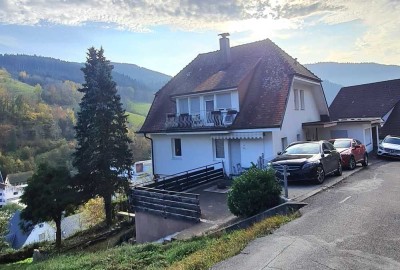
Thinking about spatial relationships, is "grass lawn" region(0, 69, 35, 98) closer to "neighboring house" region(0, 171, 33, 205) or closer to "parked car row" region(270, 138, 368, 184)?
"neighboring house" region(0, 171, 33, 205)

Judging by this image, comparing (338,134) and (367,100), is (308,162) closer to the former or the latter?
(338,134)

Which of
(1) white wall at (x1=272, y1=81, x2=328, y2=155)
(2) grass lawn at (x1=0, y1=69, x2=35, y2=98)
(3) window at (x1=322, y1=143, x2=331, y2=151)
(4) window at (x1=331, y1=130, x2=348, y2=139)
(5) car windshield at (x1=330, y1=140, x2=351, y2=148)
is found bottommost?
(5) car windshield at (x1=330, y1=140, x2=351, y2=148)

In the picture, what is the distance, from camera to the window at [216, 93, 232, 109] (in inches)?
878

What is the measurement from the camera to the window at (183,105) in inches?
980

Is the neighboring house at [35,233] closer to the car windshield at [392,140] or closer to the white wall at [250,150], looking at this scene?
the white wall at [250,150]

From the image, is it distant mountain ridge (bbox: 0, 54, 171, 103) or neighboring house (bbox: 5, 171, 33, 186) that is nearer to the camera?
neighboring house (bbox: 5, 171, 33, 186)

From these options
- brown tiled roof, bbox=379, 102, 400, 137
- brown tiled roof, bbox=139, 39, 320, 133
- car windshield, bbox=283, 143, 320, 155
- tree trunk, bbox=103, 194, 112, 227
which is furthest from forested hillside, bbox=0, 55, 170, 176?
car windshield, bbox=283, 143, 320, 155

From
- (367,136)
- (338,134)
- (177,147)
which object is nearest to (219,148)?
(177,147)

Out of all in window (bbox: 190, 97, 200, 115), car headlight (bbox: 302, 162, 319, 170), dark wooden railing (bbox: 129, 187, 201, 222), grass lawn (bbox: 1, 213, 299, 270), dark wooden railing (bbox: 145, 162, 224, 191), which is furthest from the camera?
window (bbox: 190, 97, 200, 115)

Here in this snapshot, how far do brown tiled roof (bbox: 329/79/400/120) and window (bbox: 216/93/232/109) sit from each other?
66.5 ft

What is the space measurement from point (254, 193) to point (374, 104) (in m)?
31.7

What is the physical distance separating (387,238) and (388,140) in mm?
20651

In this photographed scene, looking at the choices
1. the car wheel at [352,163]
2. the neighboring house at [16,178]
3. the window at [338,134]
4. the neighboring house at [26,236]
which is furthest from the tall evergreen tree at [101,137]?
the neighboring house at [16,178]

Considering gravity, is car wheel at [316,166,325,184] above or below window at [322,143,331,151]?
below
